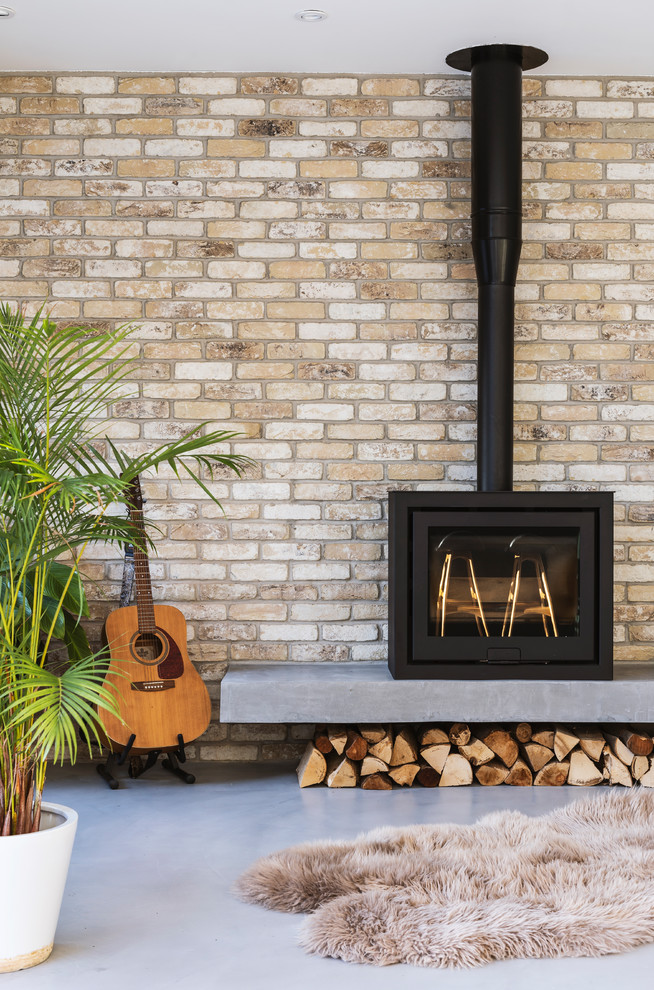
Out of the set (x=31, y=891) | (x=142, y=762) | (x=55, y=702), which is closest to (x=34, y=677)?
(x=55, y=702)

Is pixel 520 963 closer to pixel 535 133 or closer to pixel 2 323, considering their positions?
pixel 2 323

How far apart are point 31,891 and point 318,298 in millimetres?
2419

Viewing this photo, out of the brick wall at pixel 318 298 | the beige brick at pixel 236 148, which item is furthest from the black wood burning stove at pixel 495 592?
the beige brick at pixel 236 148

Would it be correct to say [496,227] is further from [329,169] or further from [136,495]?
[136,495]

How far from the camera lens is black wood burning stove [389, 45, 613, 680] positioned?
3.40 metres

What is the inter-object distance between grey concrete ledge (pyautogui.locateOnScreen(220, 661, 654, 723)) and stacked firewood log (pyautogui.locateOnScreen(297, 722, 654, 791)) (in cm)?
13

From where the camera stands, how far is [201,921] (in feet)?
7.45

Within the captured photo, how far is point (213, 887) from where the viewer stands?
97.3 inches

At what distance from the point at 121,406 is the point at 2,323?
136 cm

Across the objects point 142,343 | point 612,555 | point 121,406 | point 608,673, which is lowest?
point 608,673

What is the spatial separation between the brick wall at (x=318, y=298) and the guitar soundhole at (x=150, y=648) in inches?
11.3

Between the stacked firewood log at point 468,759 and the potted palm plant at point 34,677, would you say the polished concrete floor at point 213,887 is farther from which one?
the potted palm plant at point 34,677

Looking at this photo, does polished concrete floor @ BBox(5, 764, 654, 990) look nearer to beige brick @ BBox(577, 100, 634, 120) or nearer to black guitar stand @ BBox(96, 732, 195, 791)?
black guitar stand @ BBox(96, 732, 195, 791)

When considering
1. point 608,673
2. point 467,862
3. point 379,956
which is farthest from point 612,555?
point 379,956
